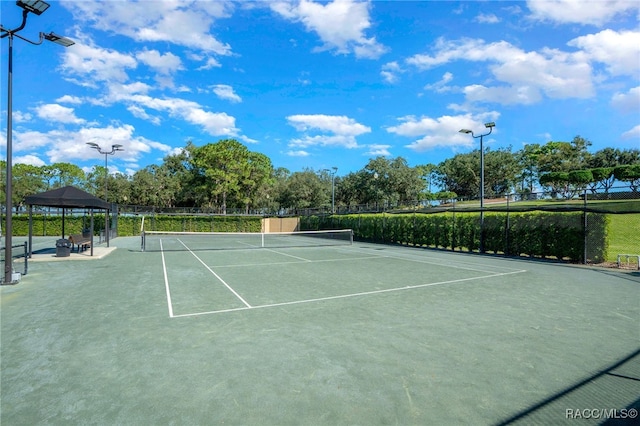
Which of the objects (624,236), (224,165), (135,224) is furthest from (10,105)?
(224,165)

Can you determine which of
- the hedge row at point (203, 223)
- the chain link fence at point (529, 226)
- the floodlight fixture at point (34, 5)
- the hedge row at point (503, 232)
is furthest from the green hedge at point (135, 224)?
the floodlight fixture at point (34, 5)

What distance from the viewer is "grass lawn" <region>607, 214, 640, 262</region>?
18.1 meters

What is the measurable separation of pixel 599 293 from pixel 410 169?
156ft

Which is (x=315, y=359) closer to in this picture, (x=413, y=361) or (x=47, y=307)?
(x=413, y=361)

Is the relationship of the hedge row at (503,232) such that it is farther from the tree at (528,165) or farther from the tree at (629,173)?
the tree at (528,165)

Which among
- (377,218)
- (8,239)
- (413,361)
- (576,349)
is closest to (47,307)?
(8,239)

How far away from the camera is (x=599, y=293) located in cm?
852

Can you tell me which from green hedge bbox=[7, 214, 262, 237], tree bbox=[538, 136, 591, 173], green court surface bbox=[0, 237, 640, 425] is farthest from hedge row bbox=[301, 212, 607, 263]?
tree bbox=[538, 136, 591, 173]

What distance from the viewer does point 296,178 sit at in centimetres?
6038

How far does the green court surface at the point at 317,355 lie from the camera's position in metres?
3.20

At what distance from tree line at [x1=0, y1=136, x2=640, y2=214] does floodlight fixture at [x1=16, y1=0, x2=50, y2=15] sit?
115ft

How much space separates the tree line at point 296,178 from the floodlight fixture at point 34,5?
1376 inches

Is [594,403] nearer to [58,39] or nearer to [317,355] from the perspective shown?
[317,355]

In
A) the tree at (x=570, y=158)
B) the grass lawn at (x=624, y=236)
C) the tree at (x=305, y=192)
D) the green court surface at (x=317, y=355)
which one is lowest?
the green court surface at (x=317, y=355)
